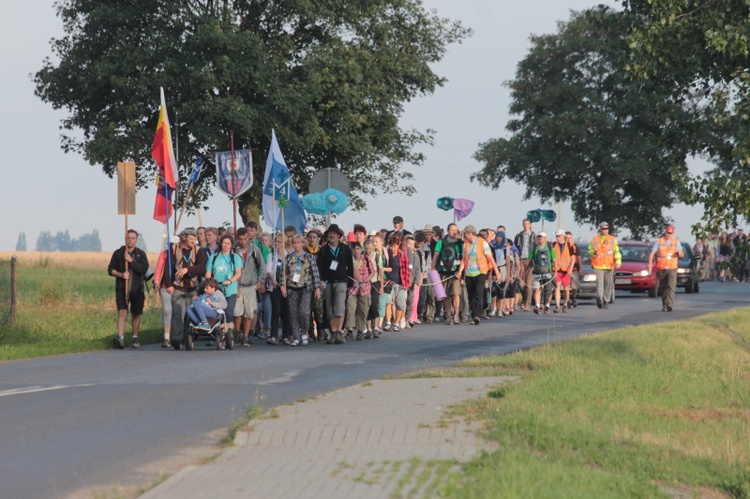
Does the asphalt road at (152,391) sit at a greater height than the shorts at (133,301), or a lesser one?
lesser

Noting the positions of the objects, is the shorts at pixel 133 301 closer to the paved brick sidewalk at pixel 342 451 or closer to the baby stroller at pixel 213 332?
the baby stroller at pixel 213 332

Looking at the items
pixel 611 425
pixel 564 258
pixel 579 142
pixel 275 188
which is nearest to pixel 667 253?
pixel 564 258

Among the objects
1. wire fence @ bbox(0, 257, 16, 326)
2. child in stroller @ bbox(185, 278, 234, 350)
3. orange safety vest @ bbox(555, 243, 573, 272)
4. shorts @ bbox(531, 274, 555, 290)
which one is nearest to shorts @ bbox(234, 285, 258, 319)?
child in stroller @ bbox(185, 278, 234, 350)

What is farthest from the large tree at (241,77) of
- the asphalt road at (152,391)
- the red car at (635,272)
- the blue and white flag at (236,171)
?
the asphalt road at (152,391)

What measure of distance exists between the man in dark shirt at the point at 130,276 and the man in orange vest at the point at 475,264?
24.0 ft

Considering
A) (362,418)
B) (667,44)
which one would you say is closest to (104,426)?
(362,418)

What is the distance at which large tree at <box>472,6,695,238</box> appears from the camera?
61.3 metres

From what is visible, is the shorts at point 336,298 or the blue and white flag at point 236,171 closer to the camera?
the shorts at point 336,298

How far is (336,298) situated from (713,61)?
7096 millimetres

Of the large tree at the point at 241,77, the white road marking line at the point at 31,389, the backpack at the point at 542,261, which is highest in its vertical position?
the large tree at the point at 241,77

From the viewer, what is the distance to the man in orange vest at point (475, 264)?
25.4m

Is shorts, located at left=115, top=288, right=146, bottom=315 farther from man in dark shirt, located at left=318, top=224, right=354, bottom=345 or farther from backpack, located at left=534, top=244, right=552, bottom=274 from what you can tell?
backpack, located at left=534, top=244, right=552, bottom=274

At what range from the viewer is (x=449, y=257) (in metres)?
25.9

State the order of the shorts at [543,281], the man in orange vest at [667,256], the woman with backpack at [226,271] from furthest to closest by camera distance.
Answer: the shorts at [543,281], the man in orange vest at [667,256], the woman with backpack at [226,271]
